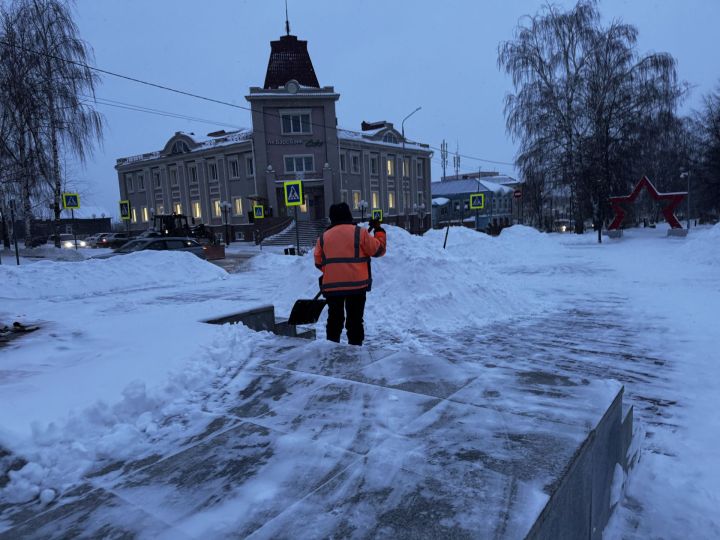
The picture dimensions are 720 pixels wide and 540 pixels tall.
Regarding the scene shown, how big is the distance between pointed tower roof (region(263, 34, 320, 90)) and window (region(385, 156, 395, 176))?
10.3 metres

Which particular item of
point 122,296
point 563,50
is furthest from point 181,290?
point 563,50

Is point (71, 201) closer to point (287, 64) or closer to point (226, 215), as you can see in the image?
point (226, 215)

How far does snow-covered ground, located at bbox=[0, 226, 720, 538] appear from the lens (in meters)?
2.52

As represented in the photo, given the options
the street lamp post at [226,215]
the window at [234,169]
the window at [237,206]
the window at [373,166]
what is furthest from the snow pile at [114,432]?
the window at [373,166]

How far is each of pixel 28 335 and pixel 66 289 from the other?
7647 mm

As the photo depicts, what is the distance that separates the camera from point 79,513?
1906 millimetres

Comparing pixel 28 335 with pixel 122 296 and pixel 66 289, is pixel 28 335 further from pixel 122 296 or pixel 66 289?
pixel 66 289

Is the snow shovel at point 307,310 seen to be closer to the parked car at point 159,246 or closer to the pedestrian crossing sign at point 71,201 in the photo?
the parked car at point 159,246

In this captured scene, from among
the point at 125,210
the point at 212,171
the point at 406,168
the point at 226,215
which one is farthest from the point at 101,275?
the point at 406,168

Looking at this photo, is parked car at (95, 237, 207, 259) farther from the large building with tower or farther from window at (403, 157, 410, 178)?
window at (403, 157, 410, 178)

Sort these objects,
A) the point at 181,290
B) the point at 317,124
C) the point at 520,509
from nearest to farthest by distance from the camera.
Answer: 1. the point at 520,509
2. the point at 181,290
3. the point at 317,124

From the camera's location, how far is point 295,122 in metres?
39.1

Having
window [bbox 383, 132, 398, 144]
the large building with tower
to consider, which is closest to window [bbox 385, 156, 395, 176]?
the large building with tower

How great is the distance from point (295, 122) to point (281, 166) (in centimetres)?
403
